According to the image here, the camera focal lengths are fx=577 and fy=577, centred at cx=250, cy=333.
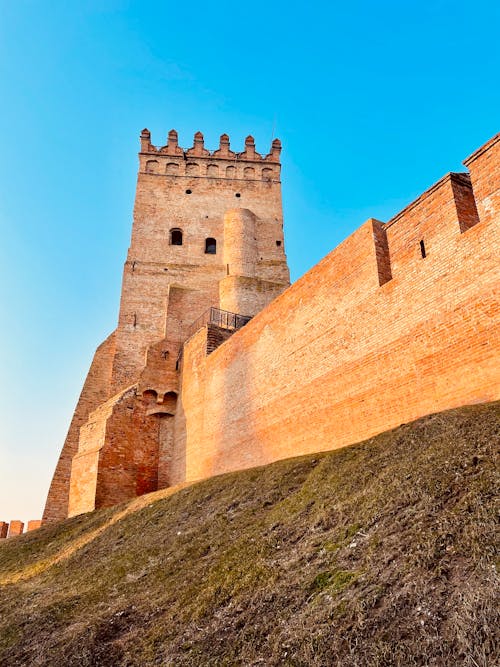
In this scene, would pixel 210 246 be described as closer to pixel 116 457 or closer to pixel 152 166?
pixel 152 166

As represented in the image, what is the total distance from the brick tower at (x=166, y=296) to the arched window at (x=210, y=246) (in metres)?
0.05

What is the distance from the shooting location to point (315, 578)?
197 inches

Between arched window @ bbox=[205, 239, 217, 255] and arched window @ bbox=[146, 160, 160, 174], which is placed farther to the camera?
arched window @ bbox=[146, 160, 160, 174]

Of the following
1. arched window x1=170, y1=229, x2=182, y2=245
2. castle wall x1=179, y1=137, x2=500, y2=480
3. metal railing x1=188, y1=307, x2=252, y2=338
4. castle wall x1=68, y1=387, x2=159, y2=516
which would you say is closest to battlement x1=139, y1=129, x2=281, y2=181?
arched window x1=170, y1=229, x2=182, y2=245

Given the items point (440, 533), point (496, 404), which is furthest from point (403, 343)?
point (440, 533)

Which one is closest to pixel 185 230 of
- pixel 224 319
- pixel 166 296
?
pixel 166 296

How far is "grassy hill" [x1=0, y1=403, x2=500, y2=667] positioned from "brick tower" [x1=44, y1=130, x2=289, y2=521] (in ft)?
27.4

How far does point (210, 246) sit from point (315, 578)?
22.4 m

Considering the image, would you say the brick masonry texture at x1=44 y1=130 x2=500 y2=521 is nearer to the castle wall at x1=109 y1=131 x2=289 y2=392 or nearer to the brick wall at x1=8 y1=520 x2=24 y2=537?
the castle wall at x1=109 y1=131 x2=289 y2=392

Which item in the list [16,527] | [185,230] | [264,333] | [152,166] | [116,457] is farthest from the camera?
[152,166]

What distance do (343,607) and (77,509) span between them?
48.0ft

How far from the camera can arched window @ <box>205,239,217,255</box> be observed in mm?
26188

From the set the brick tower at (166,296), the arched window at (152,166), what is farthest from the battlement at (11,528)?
the arched window at (152,166)

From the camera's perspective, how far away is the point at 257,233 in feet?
87.6
